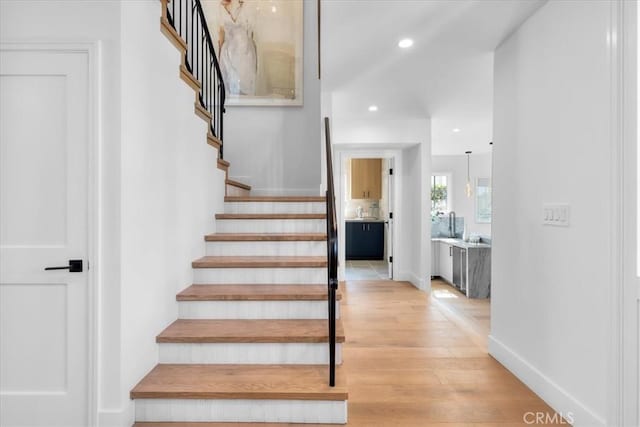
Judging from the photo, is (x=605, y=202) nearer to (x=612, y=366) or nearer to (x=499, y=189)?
(x=612, y=366)

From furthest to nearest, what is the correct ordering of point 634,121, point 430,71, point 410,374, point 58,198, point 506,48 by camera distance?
point 430,71 < point 506,48 < point 410,374 < point 58,198 < point 634,121

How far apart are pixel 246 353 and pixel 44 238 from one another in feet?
3.80

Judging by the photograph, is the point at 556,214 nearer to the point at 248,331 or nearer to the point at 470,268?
the point at 248,331

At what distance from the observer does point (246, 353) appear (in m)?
1.99

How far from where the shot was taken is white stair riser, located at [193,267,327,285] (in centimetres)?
247

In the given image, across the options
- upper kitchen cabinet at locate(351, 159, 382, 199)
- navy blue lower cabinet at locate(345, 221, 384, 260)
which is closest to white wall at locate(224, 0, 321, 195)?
navy blue lower cabinet at locate(345, 221, 384, 260)

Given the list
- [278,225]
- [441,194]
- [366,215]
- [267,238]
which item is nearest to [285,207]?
[278,225]

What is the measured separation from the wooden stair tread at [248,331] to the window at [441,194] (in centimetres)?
682

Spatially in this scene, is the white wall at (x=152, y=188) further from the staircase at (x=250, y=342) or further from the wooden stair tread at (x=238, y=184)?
the wooden stair tread at (x=238, y=184)

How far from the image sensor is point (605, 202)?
171 cm

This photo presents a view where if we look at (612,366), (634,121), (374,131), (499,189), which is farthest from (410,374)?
(374,131)

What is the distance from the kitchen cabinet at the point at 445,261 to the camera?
239 inches

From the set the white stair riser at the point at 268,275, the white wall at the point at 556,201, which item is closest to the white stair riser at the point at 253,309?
the white stair riser at the point at 268,275

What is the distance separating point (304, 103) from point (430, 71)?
5.14 ft
